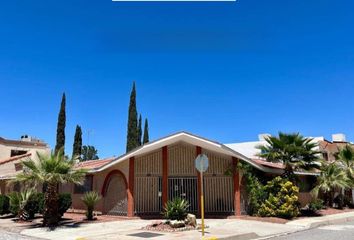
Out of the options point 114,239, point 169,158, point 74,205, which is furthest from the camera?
point 74,205

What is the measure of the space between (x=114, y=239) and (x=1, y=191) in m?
21.8

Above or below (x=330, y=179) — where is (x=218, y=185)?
below

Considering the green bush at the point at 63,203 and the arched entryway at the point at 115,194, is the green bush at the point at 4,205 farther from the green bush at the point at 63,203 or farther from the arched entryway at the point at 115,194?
the arched entryway at the point at 115,194

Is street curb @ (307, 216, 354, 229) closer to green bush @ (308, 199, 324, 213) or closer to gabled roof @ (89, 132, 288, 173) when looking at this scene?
green bush @ (308, 199, 324, 213)

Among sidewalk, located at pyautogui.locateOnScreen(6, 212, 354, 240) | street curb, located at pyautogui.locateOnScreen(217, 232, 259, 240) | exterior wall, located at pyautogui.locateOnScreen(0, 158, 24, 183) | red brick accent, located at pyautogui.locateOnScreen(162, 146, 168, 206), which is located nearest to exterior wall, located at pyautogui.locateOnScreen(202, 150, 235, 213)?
red brick accent, located at pyautogui.locateOnScreen(162, 146, 168, 206)

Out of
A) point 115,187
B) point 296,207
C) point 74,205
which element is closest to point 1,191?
point 74,205

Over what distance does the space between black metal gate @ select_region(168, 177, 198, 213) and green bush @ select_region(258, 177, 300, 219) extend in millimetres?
3807

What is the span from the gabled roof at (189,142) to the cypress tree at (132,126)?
16.5 m

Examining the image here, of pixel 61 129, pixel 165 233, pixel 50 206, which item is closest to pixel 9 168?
pixel 61 129

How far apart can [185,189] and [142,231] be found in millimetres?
6932

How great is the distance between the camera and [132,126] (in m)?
38.3

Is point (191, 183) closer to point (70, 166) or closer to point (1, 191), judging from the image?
point (70, 166)

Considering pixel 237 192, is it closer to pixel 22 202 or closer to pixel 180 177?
pixel 180 177

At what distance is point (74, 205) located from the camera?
24.3m
